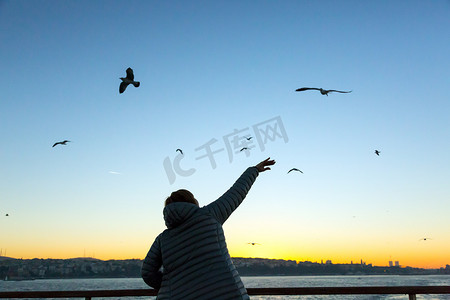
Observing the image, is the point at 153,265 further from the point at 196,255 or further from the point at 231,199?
the point at 231,199

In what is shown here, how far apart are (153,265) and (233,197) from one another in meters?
0.56

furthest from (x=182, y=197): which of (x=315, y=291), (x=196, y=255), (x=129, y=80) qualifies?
(x=129, y=80)

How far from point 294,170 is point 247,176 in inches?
408

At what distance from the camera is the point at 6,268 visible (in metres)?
176

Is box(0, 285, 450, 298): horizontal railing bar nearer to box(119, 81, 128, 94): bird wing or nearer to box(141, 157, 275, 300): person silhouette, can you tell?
box(141, 157, 275, 300): person silhouette

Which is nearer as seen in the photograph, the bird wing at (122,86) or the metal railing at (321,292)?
the metal railing at (321,292)

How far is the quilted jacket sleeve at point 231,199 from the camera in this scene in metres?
1.89

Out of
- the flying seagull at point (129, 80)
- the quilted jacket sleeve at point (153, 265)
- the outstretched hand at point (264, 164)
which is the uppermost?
the flying seagull at point (129, 80)

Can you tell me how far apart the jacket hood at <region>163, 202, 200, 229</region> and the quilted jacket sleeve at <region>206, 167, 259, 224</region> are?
0.10 meters

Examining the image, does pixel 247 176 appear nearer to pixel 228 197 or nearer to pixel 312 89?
pixel 228 197

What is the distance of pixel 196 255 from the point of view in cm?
178

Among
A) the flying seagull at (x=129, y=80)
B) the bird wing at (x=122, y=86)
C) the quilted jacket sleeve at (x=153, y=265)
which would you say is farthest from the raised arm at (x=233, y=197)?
the flying seagull at (x=129, y=80)

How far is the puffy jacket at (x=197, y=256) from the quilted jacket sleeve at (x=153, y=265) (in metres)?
0.03

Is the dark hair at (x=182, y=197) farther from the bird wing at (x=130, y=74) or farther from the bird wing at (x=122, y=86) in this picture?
the bird wing at (x=130, y=74)
